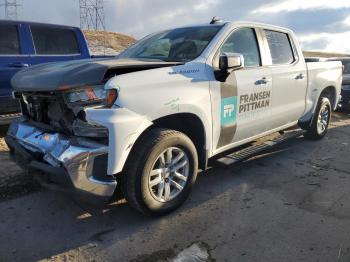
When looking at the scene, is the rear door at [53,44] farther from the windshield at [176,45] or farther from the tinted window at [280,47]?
the tinted window at [280,47]

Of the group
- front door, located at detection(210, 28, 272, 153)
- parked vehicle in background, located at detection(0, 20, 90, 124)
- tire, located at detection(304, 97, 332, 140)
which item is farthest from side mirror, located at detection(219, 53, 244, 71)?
parked vehicle in background, located at detection(0, 20, 90, 124)

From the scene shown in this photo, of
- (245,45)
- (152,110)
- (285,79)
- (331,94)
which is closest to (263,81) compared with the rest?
(245,45)

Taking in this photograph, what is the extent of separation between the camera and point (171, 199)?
3928mm

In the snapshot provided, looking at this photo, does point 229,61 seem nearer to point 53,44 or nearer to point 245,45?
point 245,45

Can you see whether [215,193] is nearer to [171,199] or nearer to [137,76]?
[171,199]

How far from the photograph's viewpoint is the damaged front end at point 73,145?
10.6 ft

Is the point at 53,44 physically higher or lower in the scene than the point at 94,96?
higher

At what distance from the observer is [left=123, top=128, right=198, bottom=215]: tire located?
11.5 ft

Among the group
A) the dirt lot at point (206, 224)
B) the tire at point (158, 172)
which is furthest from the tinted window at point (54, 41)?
the tire at point (158, 172)

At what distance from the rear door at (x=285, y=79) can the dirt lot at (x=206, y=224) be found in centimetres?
93

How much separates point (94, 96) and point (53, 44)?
4.62 metres

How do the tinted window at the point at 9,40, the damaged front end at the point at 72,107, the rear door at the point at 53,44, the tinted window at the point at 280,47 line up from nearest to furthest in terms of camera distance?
the damaged front end at the point at 72,107 < the tinted window at the point at 280,47 < the tinted window at the point at 9,40 < the rear door at the point at 53,44

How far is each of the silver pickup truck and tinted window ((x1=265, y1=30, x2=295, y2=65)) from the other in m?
0.05

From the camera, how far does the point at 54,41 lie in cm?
754
